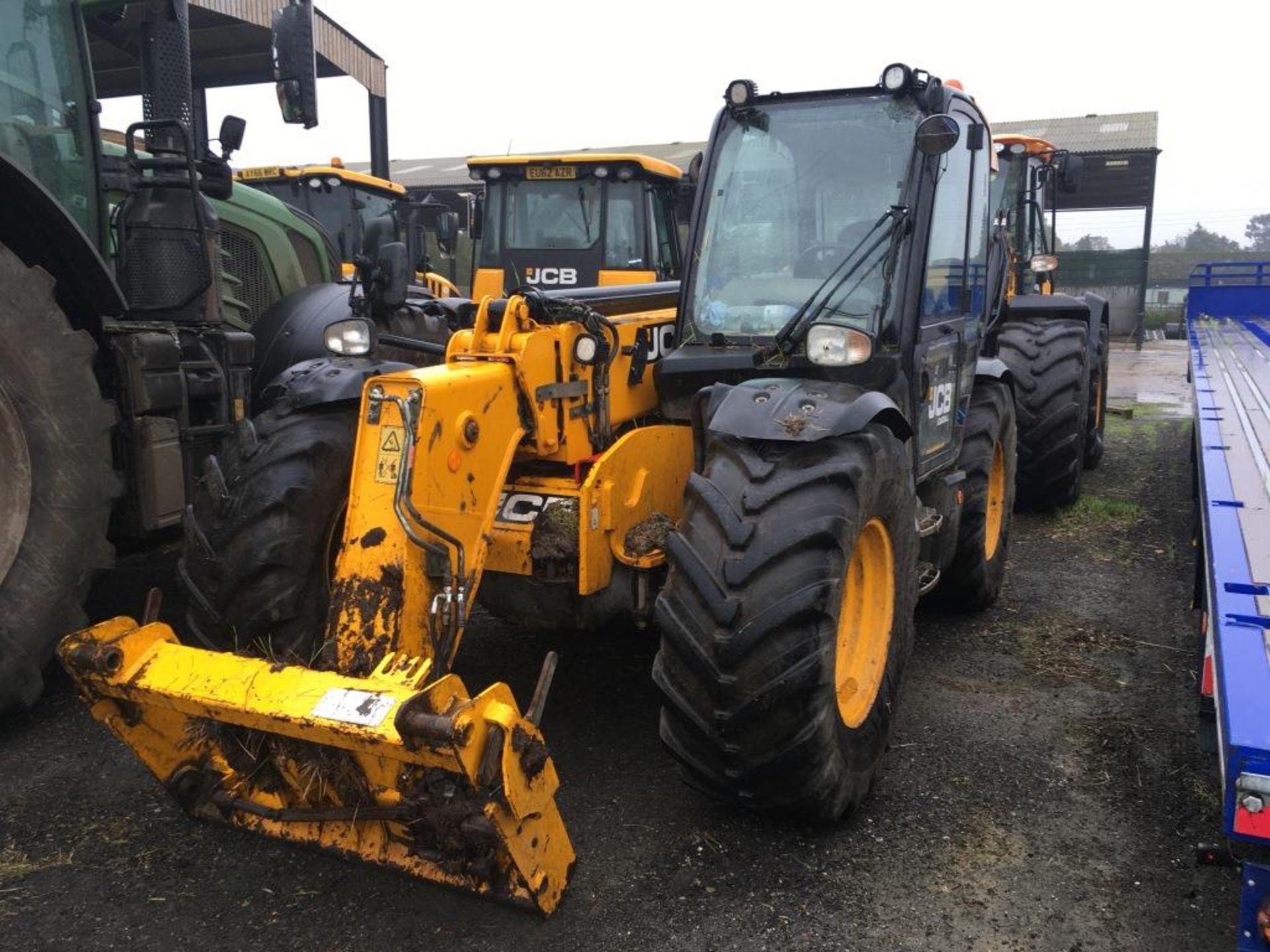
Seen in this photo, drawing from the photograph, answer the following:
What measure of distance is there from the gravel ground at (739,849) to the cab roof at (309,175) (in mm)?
7219

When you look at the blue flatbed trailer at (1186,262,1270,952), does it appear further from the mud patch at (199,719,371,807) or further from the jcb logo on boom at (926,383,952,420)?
the mud patch at (199,719,371,807)

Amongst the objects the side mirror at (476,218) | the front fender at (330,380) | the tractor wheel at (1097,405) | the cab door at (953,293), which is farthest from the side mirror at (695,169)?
the side mirror at (476,218)

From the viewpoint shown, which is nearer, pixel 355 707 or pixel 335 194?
pixel 355 707

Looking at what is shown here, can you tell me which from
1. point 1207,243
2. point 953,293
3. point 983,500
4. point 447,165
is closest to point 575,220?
point 983,500

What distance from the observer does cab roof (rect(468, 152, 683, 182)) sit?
30.6 feet

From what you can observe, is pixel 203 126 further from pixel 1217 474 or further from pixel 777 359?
pixel 1217 474

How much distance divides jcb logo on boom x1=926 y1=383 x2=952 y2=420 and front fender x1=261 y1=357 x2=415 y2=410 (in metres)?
2.04

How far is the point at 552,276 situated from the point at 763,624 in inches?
290

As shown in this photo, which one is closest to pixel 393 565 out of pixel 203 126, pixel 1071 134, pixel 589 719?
pixel 589 719

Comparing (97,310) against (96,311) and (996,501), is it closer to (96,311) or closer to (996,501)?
(96,311)

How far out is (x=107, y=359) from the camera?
433cm

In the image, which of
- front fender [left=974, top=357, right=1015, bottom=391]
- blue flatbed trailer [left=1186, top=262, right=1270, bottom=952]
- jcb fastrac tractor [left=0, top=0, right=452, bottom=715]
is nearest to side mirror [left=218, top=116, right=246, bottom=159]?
jcb fastrac tractor [left=0, top=0, right=452, bottom=715]

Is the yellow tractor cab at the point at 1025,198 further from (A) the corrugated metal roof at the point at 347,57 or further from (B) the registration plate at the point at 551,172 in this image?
(A) the corrugated metal roof at the point at 347,57

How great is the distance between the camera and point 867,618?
3.46 metres
